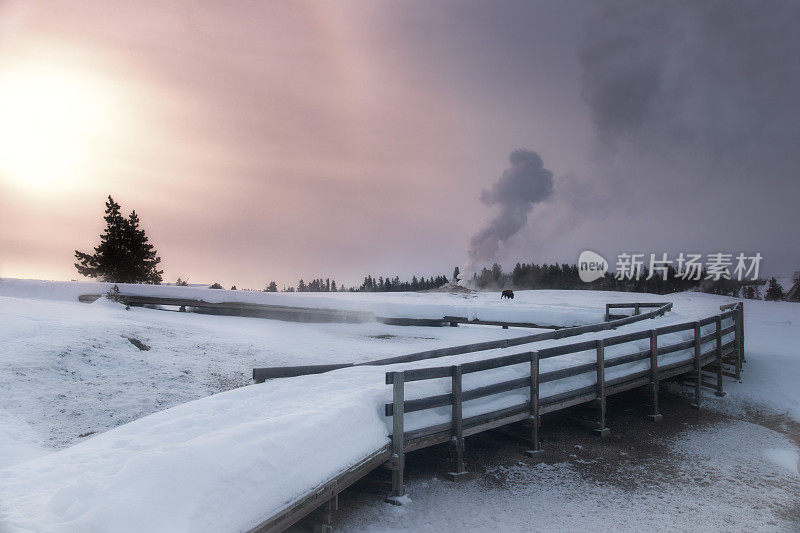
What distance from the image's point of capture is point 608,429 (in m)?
10.9

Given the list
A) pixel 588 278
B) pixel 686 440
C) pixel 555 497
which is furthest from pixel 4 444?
pixel 588 278

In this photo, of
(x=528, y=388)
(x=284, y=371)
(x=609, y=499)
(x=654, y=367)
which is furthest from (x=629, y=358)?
(x=284, y=371)

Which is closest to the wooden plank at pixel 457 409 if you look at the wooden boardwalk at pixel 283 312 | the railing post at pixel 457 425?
the railing post at pixel 457 425

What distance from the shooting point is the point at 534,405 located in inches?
377

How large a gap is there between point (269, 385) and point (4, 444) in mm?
5297

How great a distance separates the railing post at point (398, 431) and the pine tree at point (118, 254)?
1850 inches

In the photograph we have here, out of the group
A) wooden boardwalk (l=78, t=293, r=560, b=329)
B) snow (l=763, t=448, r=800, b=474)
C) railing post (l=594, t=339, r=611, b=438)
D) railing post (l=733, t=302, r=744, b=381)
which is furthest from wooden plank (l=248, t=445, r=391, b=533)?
wooden boardwalk (l=78, t=293, r=560, b=329)

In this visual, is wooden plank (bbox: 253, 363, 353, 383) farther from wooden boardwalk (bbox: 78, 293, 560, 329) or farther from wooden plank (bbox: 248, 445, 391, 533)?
wooden boardwalk (bbox: 78, 293, 560, 329)

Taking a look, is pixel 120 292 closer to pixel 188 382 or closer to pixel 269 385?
pixel 188 382

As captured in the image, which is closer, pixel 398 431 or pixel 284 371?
pixel 398 431

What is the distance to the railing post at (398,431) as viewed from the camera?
7.60 metres

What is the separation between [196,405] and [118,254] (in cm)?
4572

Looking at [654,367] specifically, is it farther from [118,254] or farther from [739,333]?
[118,254]

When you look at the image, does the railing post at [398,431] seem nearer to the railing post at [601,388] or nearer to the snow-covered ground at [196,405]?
the snow-covered ground at [196,405]
